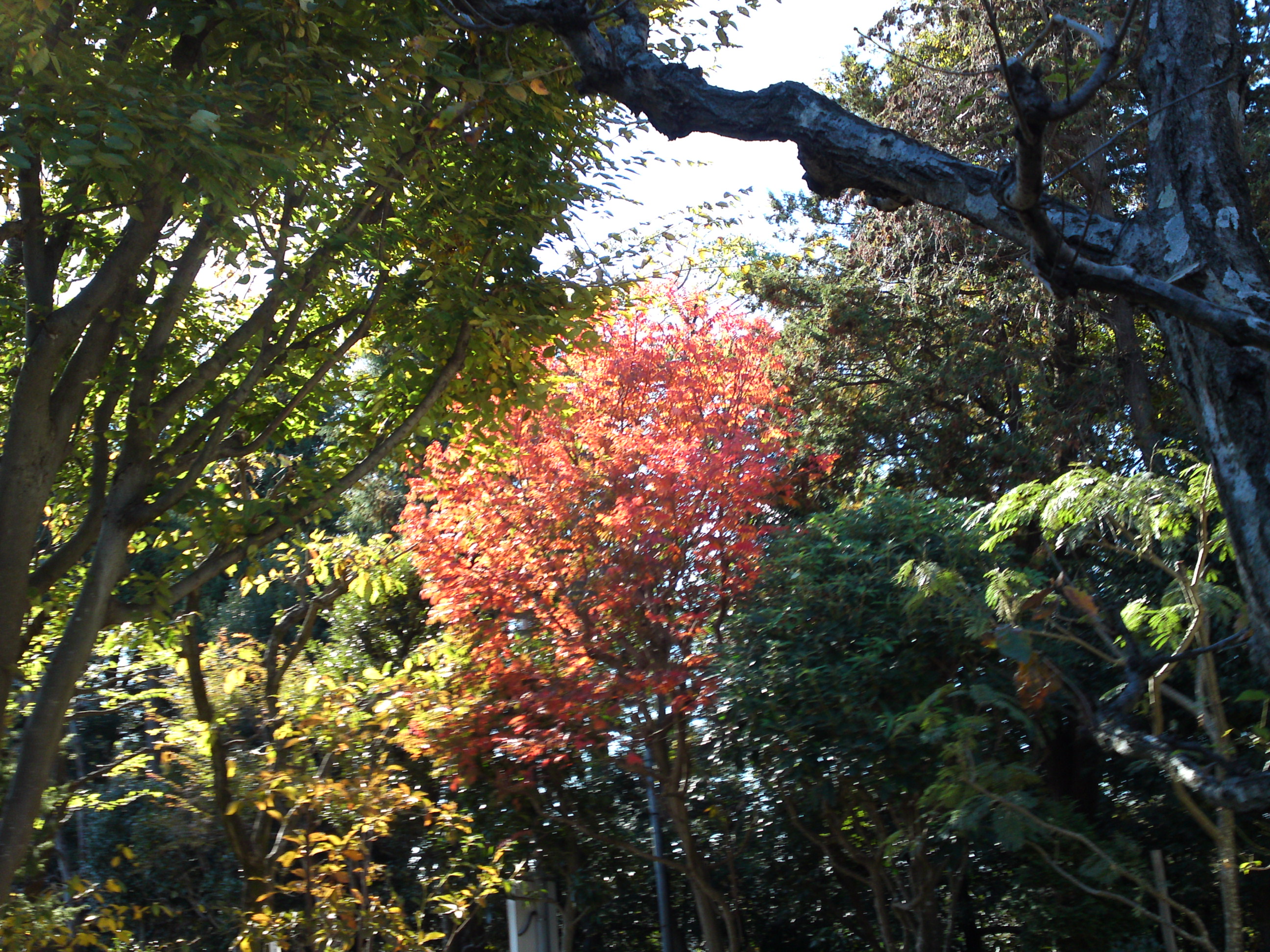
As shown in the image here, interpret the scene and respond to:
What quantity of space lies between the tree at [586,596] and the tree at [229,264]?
4.32ft

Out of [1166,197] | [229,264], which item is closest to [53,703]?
[229,264]

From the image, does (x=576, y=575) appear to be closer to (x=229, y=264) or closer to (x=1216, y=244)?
(x=229, y=264)

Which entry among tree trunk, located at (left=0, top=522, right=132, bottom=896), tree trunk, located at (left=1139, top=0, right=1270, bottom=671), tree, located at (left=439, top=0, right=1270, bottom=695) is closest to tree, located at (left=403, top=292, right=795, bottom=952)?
tree trunk, located at (left=0, top=522, right=132, bottom=896)

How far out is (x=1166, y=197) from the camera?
278 centimetres

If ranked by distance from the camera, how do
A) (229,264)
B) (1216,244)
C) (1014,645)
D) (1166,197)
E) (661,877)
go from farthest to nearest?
(661,877) < (229,264) < (1014,645) < (1166,197) < (1216,244)

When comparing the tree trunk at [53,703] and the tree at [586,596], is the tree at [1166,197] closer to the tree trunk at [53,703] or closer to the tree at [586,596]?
the tree trunk at [53,703]

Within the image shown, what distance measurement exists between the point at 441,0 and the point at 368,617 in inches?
353

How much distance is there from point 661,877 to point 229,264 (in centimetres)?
548

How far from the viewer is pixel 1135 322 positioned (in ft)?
40.2

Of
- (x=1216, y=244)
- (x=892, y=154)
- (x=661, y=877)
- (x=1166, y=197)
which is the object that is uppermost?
(x=892, y=154)

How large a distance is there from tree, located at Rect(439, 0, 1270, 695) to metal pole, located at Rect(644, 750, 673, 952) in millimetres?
5606

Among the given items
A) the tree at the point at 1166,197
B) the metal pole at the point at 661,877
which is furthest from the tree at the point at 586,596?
the tree at the point at 1166,197

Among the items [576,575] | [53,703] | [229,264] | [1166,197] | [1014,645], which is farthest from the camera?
[576,575]

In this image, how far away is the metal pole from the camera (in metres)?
8.01
